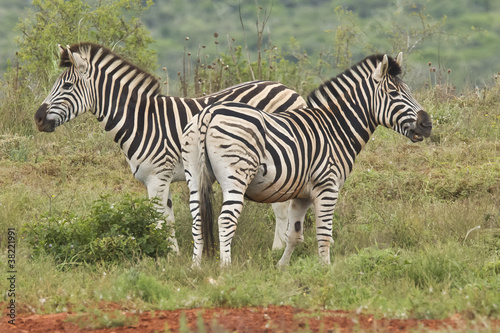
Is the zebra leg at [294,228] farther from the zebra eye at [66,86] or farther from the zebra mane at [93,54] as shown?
the zebra eye at [66,86]

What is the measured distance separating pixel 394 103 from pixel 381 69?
0.42 meters

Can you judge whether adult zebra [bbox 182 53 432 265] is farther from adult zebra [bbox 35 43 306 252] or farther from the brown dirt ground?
the brown dirt ground

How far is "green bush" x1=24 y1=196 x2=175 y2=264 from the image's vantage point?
21.1 ft

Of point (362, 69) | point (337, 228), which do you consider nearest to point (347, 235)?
point (337, 228)

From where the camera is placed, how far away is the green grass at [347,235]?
504cm

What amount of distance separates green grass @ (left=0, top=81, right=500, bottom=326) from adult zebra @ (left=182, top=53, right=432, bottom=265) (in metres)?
0.53

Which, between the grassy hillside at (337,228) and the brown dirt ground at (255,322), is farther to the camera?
the grassy hillside at (337,228)

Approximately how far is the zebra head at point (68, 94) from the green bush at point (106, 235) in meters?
1.32

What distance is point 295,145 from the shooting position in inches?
257

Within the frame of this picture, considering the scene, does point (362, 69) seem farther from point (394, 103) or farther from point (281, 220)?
point (281, 220)

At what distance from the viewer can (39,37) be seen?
15.5 meters

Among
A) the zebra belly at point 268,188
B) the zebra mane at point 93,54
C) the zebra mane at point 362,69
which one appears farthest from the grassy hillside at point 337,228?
the zebra mane at point 362,69

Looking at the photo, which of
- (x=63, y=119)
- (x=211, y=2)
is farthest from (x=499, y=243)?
(x=211, y=2)

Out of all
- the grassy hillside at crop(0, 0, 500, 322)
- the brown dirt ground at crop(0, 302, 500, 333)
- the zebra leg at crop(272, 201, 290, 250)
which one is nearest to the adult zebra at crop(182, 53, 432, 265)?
the grassy hillside at crop(0, 0, 500, 322)
